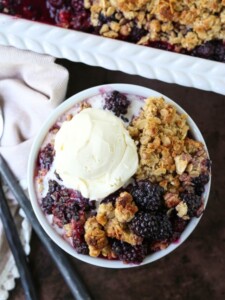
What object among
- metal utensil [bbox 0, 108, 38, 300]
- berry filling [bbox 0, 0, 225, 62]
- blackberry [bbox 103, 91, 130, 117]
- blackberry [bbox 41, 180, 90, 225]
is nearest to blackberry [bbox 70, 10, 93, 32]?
berry filling [bbox 0, 0, 225, 62]

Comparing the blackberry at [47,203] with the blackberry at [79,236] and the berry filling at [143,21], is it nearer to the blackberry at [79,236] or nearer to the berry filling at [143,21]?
the blackberry at [79,236]

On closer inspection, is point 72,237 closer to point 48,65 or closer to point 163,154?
point 163,154

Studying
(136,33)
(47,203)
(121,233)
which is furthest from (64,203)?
(136,33)

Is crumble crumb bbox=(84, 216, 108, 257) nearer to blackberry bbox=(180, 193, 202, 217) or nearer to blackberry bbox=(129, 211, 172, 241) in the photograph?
blackberry bbox=(129, 211, 172, 241)

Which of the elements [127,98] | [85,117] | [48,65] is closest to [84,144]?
[85,117]

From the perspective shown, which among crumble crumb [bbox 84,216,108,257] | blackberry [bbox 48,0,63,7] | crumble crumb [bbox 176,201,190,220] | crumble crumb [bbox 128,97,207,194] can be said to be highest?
blackberry [bbox 48,0,63,7]

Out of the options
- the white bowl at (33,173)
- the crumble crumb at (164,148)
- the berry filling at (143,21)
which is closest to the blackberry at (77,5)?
the berry filling at (143,21)

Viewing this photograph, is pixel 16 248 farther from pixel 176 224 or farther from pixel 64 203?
pixel 176 224
